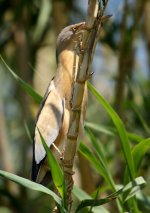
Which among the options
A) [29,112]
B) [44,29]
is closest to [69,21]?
[44,29]

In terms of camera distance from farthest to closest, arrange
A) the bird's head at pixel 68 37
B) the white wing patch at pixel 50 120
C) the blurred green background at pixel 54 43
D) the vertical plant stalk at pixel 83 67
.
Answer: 1. the blurred green background at pixel 54 43
2. the bird's head at pixel 68 37
3. the white wing patch at pixel 50 120
4. the vertical plant stalk at pixel 83 67

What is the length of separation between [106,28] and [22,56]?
17.1 inches

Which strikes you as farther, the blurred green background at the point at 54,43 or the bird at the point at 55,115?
the blurred green background at the point at 54,43

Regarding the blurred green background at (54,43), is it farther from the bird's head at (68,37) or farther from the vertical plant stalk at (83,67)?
the vertical plant stalk at (83,67)

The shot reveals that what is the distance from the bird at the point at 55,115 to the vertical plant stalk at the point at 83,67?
35cm

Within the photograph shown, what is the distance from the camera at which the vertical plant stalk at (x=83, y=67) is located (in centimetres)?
130

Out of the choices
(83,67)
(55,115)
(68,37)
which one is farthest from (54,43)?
(83,67)

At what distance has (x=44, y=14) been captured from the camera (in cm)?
284

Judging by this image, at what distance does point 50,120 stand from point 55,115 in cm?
2

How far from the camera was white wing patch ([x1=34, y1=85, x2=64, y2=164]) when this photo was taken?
1793 mm

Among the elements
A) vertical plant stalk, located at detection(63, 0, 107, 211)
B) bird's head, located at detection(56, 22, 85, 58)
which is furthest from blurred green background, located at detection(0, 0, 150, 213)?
vertical plant stalk, located at detection(63, 0, 107, 211)

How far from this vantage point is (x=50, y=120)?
1851 mm

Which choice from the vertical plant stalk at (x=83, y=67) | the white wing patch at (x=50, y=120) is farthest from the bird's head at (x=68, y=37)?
the vertical plant stalk at (x=83, y=67)

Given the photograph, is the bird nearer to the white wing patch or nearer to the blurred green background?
the white wing patch
